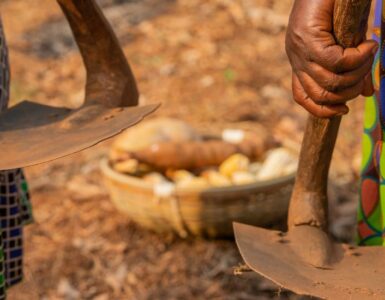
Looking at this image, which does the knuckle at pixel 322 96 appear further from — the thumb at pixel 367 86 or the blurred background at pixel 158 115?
the blurred background at pixel 158 115

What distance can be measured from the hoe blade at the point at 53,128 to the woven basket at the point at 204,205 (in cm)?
125

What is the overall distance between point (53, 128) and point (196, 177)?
64.3 inches

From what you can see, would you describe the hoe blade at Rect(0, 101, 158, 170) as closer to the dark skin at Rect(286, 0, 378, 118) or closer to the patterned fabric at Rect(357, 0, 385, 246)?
the dark skin at Rect(286, 0, 378, 118)

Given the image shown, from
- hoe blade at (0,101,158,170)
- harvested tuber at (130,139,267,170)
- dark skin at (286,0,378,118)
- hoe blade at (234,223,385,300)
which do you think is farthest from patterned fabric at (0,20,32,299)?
harvested tuber at (130,139,267,170)

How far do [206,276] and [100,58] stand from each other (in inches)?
55.0

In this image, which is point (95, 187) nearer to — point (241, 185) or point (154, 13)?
point (241, 185)

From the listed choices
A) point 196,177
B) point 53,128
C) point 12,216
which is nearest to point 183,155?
point 196,177

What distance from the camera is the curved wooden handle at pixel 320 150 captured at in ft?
4.18

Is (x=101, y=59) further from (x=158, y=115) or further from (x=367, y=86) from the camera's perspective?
(x=158, y=115)

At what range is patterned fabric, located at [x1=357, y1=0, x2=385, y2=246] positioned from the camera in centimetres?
154

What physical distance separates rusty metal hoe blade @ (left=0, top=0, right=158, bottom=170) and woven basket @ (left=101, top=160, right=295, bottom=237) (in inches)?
46.8

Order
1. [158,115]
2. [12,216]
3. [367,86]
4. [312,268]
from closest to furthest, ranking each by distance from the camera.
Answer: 1. [367,86]
2. [312,268]
3. [12,216]
4. [158,115]

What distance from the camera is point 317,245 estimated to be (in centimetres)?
151

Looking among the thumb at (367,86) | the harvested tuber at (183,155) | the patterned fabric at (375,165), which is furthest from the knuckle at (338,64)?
the harvested tuber at (183,155)
